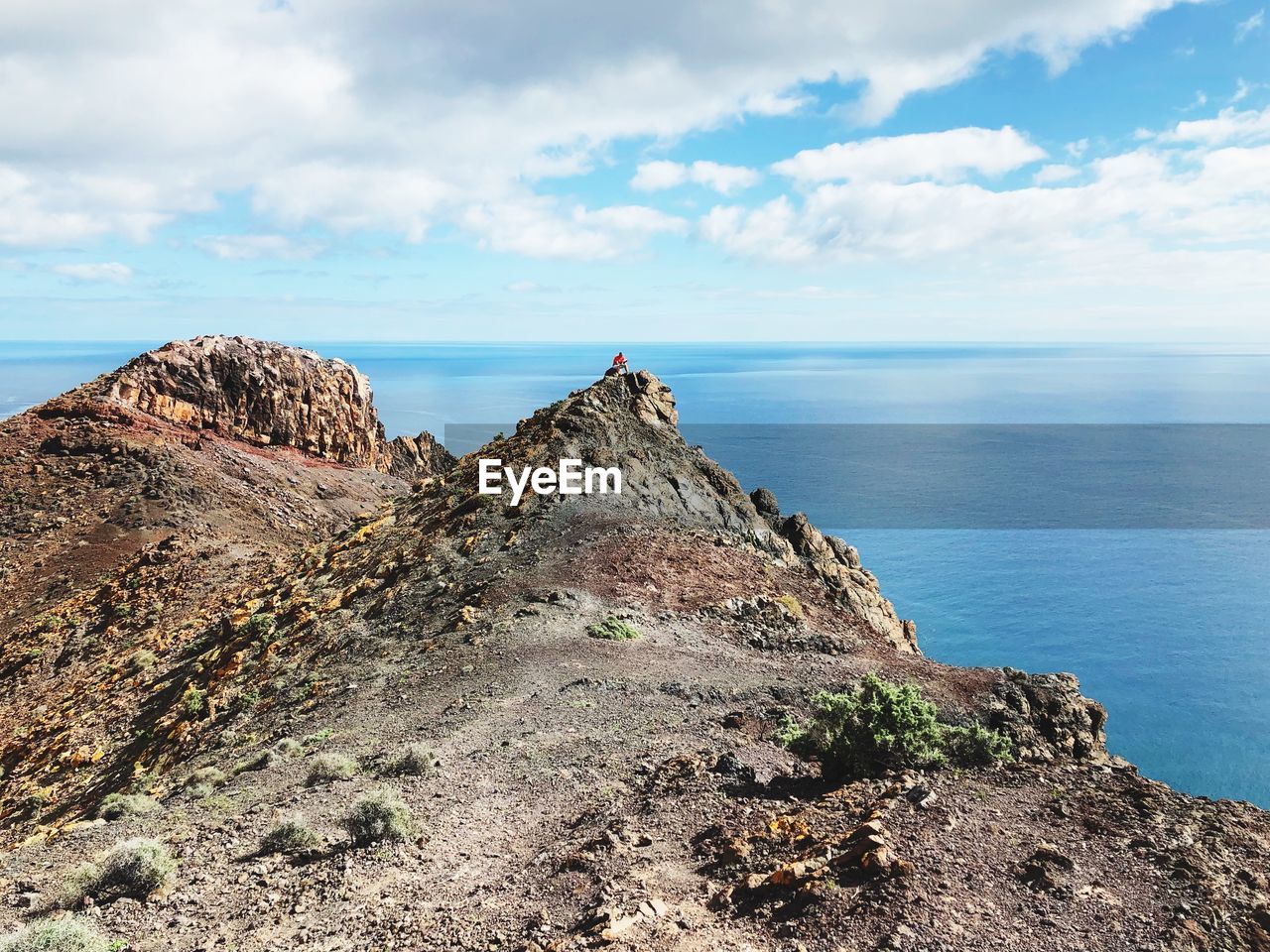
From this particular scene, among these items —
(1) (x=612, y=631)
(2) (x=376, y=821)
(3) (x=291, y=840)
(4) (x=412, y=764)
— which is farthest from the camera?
(1) (x=612, y=631)

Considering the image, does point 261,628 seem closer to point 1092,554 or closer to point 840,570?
point 840,570

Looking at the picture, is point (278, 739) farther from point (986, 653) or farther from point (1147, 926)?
point (986, 653)

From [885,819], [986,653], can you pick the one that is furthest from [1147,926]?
[986,653]

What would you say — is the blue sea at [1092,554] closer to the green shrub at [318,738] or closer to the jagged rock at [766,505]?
the jagged rock at [766,505]

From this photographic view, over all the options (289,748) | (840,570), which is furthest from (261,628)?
(840,570)

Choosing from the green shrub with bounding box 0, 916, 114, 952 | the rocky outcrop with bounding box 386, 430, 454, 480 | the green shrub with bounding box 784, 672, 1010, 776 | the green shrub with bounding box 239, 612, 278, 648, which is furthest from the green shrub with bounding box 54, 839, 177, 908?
the rocky outcrop with bounding box 386, 430, 454, 480

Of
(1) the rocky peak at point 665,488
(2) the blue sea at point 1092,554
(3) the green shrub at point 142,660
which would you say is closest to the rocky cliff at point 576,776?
(3) the green shrub at point 142,660

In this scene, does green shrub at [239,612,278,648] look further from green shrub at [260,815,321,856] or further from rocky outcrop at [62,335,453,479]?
rocky outcrop at [62,335,453,479]
